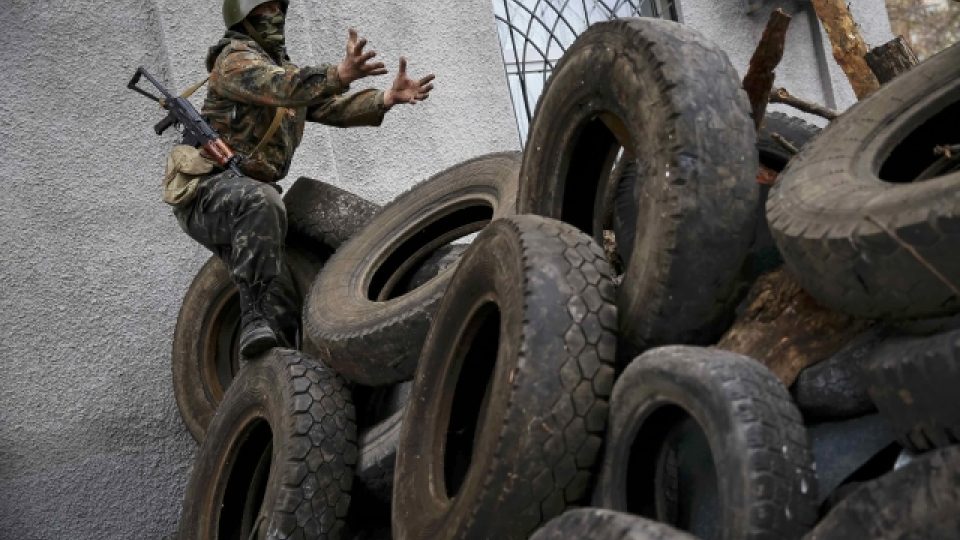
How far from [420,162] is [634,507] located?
412cm

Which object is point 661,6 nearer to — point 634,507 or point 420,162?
point 420,162

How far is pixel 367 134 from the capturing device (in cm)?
663

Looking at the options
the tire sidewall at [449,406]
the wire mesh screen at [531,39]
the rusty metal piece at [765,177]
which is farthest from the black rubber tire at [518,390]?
the wire mesh screen at [531,39]

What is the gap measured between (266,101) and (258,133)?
351mm

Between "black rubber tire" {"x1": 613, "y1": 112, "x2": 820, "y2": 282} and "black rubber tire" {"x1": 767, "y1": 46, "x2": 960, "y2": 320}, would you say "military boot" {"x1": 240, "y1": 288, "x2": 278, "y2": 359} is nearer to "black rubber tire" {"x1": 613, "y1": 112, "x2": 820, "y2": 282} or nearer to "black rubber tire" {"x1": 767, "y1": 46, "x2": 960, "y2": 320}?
"black rubber tire" {"x1": 613, "y1": 112, "x2": 820, "y2": 282}

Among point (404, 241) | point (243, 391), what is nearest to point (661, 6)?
point (404, 241)

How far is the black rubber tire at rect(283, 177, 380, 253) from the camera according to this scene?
5.22 metres

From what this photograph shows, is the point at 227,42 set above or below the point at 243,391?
above

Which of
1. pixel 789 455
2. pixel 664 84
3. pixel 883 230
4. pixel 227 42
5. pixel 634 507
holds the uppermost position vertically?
pixel 227 42

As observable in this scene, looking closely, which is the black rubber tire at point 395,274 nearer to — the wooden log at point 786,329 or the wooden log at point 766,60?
the wooden log at point 766,60

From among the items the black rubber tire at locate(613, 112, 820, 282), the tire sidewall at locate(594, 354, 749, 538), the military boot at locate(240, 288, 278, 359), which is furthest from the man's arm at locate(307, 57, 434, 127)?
the tire sidewall at locate(594, 354, 749, 538)

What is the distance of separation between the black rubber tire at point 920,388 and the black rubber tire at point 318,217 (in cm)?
311

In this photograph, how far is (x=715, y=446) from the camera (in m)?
2.46

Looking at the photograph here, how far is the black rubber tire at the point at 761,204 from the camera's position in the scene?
316cm
